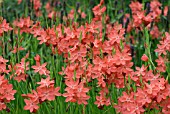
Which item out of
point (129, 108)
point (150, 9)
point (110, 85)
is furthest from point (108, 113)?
point (150, 9)

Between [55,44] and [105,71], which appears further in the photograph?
[55,44]

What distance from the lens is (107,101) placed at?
9.93 ft

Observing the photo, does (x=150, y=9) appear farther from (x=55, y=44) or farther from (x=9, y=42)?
(x=55, y=44)

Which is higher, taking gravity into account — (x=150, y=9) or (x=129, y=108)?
(x=150, y=9)

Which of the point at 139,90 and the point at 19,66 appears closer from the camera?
the point at 139,90

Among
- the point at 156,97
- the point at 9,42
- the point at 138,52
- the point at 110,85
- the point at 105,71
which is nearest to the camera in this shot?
the point at 156,97

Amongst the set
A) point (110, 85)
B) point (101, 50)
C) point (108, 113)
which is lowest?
point (108, 113)

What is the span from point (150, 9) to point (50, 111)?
6.66 feet

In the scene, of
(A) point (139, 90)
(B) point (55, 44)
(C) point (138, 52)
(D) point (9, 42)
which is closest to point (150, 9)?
(C) point (138, 52)

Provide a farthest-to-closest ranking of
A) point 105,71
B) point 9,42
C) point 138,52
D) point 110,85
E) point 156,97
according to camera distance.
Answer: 1. point 138,52
2. point 9,42
3. point 110,85
4. point 105,71
5. point 156,97

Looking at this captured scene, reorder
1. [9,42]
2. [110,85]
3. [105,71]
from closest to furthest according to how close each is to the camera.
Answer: [105,71] → [110,85] → [9,42]

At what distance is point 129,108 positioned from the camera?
2826 millimetres

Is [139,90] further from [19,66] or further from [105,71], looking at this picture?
[19,66]

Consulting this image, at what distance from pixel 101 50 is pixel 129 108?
1.43ft
